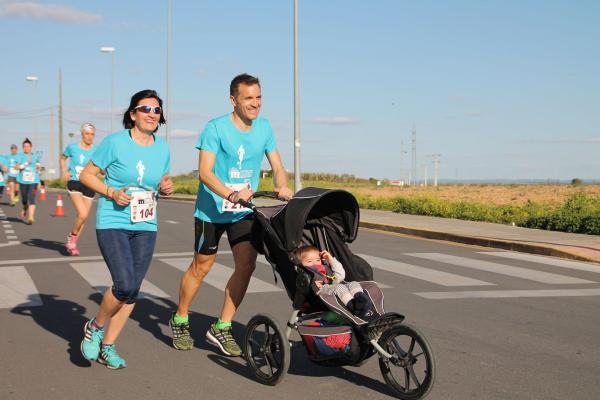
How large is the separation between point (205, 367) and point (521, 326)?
2985 mm

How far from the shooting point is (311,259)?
17.6 feet

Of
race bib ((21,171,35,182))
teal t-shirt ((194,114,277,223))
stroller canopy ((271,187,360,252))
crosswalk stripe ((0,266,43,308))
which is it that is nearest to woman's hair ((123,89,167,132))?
teal t-shirt ((194,114,277,223))

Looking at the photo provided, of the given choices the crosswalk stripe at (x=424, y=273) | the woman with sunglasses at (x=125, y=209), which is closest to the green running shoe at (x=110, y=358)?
the woman with sunglasses at (x=125, y=209)

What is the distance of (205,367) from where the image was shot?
5.68m

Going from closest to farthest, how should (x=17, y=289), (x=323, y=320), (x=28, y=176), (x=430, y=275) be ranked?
(x=323, y=320)
(x=17, y=289)
(x=430, y=275)
(x=28, y=176)

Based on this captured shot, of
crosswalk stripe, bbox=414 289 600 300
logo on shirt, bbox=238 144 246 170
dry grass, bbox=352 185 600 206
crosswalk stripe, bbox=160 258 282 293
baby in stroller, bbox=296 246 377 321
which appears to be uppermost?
logo on shirt, bbox=238 144 246 170

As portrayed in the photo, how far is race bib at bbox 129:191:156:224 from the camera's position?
5.50 metres

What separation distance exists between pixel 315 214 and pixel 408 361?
1.32 meters

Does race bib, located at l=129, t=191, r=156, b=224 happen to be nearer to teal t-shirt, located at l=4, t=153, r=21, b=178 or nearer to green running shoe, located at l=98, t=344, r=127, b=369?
green running shoe, located at l=98, t=344, r=127, b=369

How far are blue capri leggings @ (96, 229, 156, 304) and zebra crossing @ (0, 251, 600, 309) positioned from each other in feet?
10.3

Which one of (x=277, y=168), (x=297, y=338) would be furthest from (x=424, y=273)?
(x=277, y=168)

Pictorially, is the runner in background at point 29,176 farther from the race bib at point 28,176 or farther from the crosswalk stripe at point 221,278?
the crosswalk stripe at point 221,278

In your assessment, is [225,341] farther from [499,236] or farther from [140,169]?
[499,236]

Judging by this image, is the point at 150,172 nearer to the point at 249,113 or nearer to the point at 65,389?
the point at 249,113
